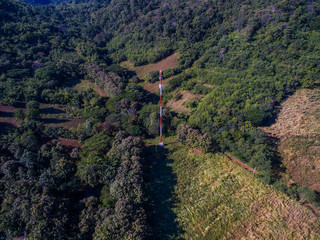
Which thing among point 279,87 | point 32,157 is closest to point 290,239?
point 279,87

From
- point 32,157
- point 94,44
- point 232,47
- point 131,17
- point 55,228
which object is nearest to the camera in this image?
point 55,228

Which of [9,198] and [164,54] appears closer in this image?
[9,198]

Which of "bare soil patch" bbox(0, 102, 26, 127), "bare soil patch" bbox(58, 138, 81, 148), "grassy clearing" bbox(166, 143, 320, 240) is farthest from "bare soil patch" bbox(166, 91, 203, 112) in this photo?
"bare soil patch" bbox(0, 102, 26, 127)

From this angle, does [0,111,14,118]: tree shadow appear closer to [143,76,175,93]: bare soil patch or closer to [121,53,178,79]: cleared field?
[143,76,175,93]: bare soil patch

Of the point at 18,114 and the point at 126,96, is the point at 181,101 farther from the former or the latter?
the point at 18,114

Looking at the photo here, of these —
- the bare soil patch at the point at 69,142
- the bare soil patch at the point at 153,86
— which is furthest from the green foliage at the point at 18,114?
the bare soil patch at the point at 153,86

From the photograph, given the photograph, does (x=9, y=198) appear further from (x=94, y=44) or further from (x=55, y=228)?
(x=94, y=44)

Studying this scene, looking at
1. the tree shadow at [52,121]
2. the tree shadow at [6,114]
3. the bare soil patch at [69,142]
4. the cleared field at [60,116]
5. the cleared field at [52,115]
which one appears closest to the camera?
the bare soil patch at [69,142]

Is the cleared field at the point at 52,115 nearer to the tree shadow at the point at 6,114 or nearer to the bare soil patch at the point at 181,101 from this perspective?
the tree shadow at the point at 6,114
